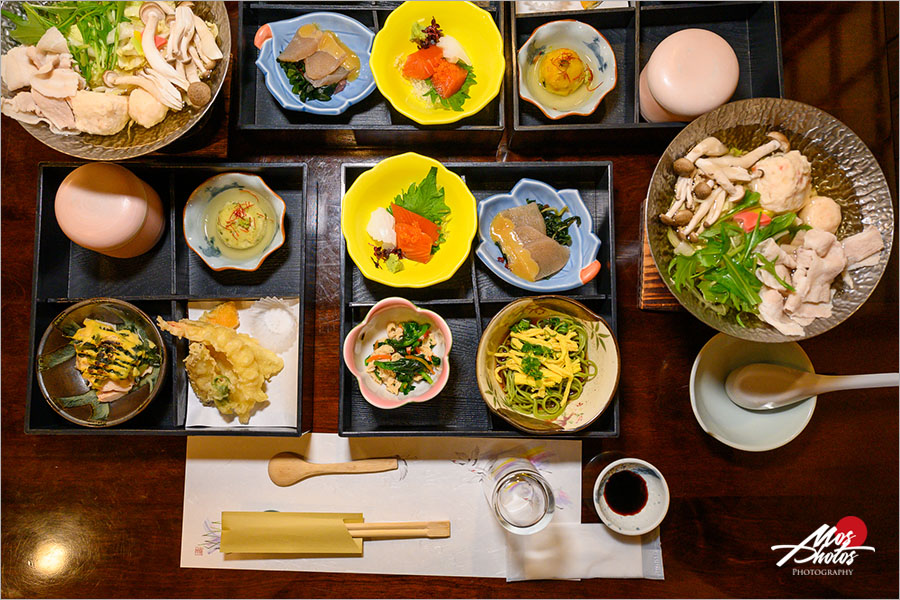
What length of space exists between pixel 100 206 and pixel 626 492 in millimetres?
1948

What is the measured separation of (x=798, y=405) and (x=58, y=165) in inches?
101

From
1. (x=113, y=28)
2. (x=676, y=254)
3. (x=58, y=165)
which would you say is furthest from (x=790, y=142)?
(x=58, y=165)

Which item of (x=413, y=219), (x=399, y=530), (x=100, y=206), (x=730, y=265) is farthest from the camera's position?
(x=399, y=530)

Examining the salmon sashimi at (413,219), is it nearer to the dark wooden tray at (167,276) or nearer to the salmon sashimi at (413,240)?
the salmon sashimi at (413,240)

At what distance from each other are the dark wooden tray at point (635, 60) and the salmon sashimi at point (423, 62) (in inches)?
10.7

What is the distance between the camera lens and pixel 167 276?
1.94 m

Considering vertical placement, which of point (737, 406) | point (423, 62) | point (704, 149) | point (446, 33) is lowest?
point (737, 406)

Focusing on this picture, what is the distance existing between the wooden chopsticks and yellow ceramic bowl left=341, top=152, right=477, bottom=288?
86 cm

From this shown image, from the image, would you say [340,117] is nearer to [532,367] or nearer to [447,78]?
[447,78]

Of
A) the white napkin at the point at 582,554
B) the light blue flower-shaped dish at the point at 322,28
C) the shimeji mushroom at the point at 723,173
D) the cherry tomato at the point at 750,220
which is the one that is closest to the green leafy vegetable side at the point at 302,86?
the light blue flower-shaped dish at the point at 322,28

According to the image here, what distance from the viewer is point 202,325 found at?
5.85ft

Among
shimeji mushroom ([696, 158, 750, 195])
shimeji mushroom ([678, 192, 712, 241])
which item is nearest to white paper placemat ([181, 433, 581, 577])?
shimeji mushroom ([678, 192, 712, 241])

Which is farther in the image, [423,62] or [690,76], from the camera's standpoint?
[423,62]

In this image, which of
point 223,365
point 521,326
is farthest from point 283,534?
point 521,326
